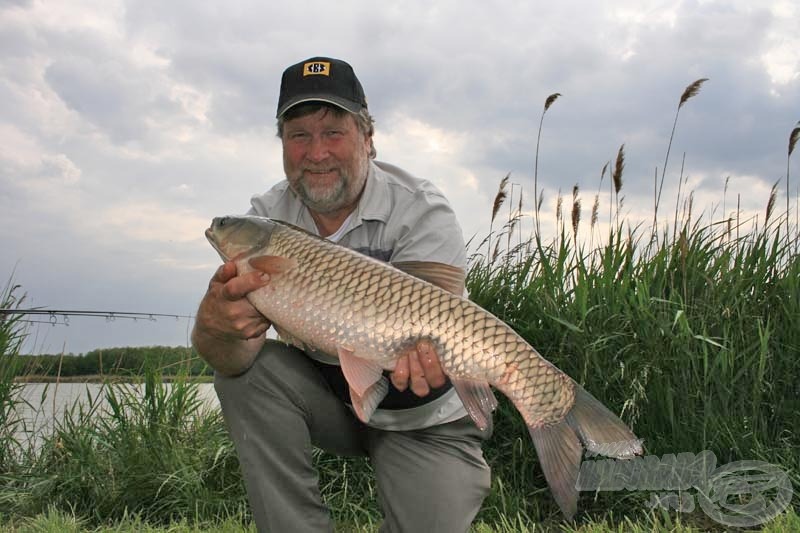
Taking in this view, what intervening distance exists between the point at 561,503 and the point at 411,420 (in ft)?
2.37

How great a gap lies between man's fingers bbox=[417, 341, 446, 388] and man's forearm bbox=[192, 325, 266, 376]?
0.67 meters

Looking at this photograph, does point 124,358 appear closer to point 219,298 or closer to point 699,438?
point 219,298

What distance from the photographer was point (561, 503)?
2.04m

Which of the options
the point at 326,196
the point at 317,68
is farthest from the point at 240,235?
the point at 317,68

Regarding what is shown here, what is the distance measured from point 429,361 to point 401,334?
4.5 inches

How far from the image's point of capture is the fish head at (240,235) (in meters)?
2.41

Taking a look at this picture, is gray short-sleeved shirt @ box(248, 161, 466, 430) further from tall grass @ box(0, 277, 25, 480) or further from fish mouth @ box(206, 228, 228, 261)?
tall grass @ box(0, 277, 25, 480)

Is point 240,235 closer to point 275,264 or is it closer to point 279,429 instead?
point 275,264

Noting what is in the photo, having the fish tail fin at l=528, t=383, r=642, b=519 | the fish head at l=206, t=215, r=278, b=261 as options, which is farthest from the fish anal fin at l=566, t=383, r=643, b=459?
the fish head at l=206, t=215, r=278, b=261

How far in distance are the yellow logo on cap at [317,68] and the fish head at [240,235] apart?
0.76 m

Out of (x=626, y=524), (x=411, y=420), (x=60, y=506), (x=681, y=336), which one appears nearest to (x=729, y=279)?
(x=681, y=336)

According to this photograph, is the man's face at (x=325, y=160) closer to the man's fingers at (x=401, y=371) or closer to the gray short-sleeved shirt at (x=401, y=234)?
the gray short-sleeved shirt at (x=401, y=234)

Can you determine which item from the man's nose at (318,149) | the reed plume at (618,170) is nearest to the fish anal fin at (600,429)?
the man's nose at (318,149)

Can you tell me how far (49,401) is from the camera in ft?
15.2
